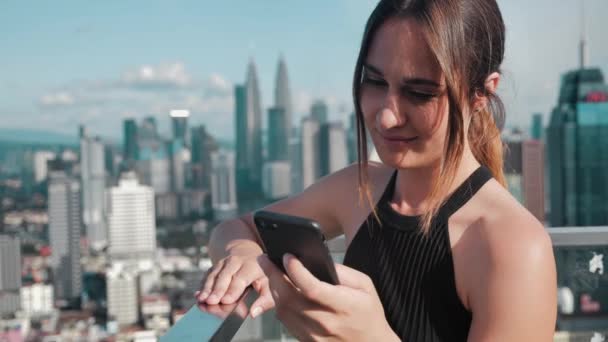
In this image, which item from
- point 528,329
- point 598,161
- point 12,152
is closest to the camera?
point 528,329

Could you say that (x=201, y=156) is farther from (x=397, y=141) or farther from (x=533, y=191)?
(x=397, y=141)

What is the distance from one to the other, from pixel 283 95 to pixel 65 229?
53.0 ft

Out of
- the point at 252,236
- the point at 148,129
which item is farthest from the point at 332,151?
the point at 252,236

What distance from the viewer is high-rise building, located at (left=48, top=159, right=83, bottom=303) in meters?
20.2

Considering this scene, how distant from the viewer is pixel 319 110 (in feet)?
103

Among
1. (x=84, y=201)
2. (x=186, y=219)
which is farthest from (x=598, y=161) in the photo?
(x=84, y=201)

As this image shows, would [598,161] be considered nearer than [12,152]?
No

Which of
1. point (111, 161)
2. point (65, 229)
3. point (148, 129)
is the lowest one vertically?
point (65, 229)

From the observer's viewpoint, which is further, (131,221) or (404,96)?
(131,221)

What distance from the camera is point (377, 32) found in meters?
0.81

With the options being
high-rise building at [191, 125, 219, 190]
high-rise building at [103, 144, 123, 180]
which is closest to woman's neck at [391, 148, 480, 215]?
high-rise building at [191, 125, 219, 190]

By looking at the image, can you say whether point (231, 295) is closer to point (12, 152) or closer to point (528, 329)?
point (528, 329)

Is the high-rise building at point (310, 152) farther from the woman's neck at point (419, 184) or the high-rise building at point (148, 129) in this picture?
the woman's neck at point (419, 184)

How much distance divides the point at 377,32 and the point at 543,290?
0.35 metres
